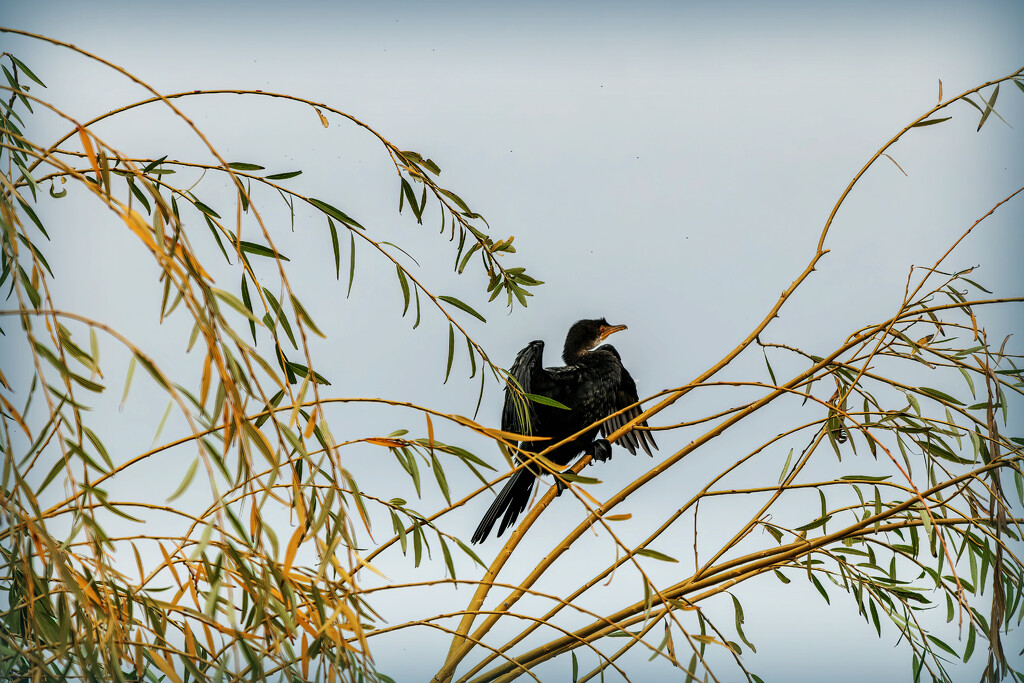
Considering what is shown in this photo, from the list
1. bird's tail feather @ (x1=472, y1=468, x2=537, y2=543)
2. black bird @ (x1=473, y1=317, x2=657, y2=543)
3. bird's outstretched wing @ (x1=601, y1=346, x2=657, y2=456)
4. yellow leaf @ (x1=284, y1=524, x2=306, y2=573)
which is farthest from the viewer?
bird's outstretched wing @ (x1=601, y1=346, x2=657, y2=456)

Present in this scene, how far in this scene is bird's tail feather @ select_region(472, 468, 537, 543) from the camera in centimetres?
121

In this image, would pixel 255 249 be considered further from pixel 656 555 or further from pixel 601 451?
pixel 601 451

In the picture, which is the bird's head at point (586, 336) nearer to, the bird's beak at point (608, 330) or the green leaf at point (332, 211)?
the bird's beak at point (608, 330)

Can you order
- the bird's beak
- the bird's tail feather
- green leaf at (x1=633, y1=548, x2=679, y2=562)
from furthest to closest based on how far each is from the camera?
the bird's beak → the bird's tail feather → green leaf at (x1=633, y1=548, x2=679, y2=562)

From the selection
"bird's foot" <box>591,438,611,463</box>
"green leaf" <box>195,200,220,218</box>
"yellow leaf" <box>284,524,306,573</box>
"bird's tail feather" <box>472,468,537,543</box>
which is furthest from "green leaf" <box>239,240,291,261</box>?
"bird's foot" <box>591,438,611,463</box>

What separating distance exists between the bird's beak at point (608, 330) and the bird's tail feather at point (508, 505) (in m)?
0.46

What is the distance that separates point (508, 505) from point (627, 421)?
35cm

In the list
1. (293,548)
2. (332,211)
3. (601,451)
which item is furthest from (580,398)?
(293,548)

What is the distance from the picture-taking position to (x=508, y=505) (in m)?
1.23

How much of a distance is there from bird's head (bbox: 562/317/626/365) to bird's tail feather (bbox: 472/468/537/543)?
0.43 metres

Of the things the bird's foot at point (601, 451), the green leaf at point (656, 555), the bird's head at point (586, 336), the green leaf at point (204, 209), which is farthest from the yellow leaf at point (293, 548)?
the bird's head at point (586, 336)

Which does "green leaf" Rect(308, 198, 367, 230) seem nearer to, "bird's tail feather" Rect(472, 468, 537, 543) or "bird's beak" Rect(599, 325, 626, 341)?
"bird's tail feather" Rect(472, 468, 537, 543)

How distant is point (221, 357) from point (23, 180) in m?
0.39

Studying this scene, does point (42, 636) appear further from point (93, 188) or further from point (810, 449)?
point (810, 449)
